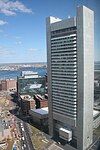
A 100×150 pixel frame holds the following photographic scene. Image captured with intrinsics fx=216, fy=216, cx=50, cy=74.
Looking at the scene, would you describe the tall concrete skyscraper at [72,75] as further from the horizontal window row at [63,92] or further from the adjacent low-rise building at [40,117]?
the adjacent low-rise building at [40,117]

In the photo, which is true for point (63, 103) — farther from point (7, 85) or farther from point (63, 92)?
point (7, 85)

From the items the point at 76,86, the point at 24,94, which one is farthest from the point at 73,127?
the point at 24,94

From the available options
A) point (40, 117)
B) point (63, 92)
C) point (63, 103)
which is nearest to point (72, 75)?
point (63, 92)

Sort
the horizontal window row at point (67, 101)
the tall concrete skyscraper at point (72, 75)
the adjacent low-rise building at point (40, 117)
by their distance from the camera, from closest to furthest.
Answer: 1. the tall concrete skyscraper at point (72, 75)
2. the horizontal window row at point (67, 101)
3. the adjacent low-rise building at point (40, 117)

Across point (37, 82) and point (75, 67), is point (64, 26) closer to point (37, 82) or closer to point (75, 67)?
point (75, 67)

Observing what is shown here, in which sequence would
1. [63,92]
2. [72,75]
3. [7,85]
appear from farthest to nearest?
[7,85] < [63,92] < [72,75]

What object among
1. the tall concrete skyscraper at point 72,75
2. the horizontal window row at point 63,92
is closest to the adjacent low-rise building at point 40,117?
the tall concrete skyscraper at point 72,75

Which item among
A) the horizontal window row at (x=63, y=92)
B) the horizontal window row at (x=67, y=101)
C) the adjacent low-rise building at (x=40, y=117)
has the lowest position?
the adjacent low-rise building at (x=40, y=117)

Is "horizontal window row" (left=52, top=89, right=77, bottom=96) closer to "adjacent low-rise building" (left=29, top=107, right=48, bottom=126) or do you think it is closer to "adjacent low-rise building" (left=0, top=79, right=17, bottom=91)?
"adjacent low-rise building" (left=29, top=107, right=48, bottom=126)

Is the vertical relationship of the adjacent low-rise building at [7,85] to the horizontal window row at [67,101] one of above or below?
below
